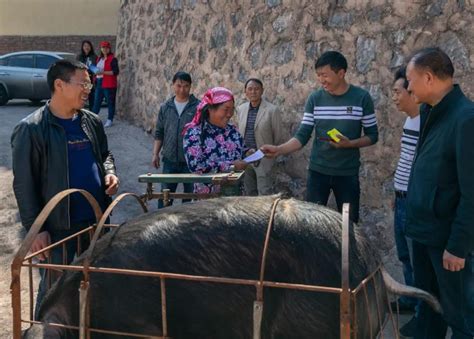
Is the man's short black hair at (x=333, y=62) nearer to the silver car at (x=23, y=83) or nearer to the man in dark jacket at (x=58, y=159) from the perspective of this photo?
the man in dark jacket at (x=58, y=159)

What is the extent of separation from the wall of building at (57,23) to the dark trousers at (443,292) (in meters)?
16.8

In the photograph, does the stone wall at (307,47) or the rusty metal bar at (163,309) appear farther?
the stone wall at (307,47)

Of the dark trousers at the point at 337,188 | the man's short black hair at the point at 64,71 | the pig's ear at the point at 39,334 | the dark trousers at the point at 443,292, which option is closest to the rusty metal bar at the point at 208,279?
the pig's ear at the point at 39,334

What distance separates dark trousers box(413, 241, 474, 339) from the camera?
10.3 feet

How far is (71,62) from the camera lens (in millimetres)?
3594

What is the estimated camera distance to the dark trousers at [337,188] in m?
4.82

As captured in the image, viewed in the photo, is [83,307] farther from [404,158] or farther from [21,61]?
[21,61]

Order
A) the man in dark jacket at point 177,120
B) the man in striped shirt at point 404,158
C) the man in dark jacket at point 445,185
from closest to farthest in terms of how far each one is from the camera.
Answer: the man in dark jacket at point 445,185 → the man in striped shirt at point 404,158 → the man in dark jacket at point 177,120

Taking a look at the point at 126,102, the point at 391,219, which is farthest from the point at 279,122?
the point at 126,102

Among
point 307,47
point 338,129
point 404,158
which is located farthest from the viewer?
point 307,47

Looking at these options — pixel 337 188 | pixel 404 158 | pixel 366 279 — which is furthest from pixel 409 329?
pixel 366 279

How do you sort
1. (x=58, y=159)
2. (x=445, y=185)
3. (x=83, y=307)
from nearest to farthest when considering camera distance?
(x=83, y=307) → (x=445, y=185) → (x=58, y=159)

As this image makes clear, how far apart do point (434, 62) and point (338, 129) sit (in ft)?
5.62

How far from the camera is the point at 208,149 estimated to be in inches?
165
